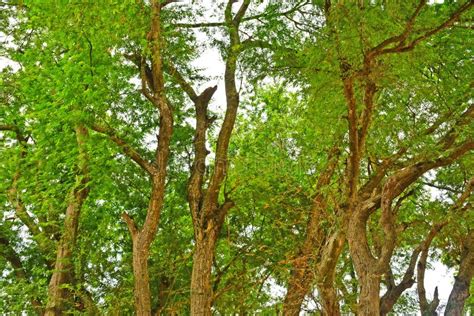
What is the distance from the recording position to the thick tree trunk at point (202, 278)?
11195 millimetres

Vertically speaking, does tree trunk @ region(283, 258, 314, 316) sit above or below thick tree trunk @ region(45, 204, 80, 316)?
below

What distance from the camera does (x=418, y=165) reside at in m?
8.57

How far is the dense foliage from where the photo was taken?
870cm

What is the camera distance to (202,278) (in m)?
11.4

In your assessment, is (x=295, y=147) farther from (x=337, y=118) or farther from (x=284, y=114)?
(x=284, y=114)

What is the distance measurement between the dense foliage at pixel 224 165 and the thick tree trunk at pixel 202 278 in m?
0.03

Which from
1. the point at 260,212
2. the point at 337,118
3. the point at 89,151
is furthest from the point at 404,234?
the point at 89,151

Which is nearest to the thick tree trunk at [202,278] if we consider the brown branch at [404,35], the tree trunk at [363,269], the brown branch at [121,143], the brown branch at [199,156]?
the brown branch at [199,156]

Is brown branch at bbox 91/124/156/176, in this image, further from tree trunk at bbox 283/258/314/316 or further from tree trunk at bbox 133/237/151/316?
tree trunk at bbox 283/258/314/316

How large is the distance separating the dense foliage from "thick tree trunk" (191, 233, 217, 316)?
34mm

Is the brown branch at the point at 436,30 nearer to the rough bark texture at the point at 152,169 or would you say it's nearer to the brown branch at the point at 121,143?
the rough bark texture at the point at 152,169

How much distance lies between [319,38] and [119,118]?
6.85 meters

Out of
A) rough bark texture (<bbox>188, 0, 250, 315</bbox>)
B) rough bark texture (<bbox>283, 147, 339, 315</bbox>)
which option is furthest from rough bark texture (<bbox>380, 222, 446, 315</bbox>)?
rough bark texture (<bbox>188, 0, 250, 315</bbox>)

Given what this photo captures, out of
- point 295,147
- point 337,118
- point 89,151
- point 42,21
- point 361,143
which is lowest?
point 361,143
